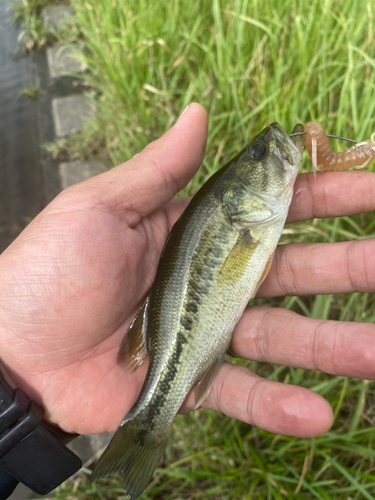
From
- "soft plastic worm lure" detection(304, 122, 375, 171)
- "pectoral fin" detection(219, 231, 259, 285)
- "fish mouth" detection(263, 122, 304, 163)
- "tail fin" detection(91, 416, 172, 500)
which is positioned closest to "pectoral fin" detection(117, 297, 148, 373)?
"tail fin" detection(91, 416, 172, 500)

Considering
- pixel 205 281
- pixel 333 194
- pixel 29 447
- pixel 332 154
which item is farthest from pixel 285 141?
pixel 29 447

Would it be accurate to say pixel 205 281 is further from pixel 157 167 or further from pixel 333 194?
pixel 333 194

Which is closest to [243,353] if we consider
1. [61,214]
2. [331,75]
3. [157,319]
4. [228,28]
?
[157,319]

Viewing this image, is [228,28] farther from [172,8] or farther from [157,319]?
[157,319]

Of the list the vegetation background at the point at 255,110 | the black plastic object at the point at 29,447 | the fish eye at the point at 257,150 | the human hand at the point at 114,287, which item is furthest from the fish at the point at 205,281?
the vegetation background at the point at 255,110

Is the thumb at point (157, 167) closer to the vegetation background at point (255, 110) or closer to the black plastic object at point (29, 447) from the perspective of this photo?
the vegetation background at point (255, 110)

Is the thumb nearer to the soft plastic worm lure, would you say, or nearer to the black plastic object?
the soft plastic worm lure
